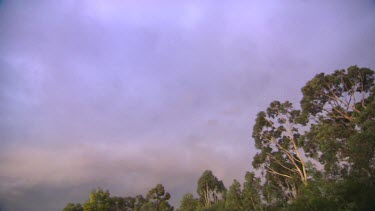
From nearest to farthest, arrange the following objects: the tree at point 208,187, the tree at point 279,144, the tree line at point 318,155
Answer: the tree line at point 318,155 < the tree at point 279,144 < the tree at point 208,187

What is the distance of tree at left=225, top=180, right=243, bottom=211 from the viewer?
160 ft

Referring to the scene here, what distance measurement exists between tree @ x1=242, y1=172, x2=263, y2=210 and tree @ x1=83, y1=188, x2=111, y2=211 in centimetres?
2728

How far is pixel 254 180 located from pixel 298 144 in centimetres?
1426

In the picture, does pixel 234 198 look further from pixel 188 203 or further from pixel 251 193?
pixel 188 203

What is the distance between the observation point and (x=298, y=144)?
132 feet

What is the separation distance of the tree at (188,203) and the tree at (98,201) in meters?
20.4

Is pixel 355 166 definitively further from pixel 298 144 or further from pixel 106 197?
pixel 106 197

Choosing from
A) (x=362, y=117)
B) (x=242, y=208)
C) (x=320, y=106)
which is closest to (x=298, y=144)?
(x=320, y=106)

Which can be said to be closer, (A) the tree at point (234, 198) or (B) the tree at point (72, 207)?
(A) the tree at point (234, 198)

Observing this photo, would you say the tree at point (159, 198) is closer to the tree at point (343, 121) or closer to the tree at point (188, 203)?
the tree at point (188, 203)

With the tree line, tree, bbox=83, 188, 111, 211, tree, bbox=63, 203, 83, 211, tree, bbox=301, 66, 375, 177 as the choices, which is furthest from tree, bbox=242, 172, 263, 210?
tree, bbox=63, 203, 83, 211

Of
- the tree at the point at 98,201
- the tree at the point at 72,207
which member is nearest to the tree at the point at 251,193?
the tree at the point at 98,201

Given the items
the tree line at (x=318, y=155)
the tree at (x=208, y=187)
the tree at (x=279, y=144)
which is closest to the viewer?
the tree line at (x=318, y=155)

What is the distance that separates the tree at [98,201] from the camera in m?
50.3
